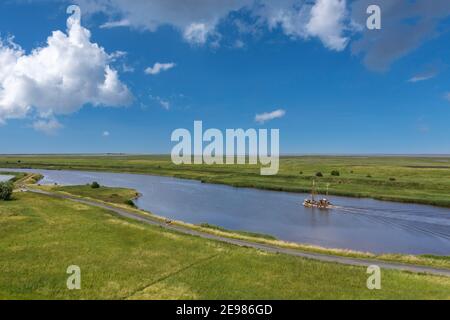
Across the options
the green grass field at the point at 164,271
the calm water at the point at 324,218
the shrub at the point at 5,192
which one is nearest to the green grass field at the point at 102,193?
the calm water at the point at 324,218

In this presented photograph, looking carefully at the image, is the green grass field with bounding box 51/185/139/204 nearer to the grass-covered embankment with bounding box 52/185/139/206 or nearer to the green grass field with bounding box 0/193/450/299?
the grass-covered embankment with bounding box 52/185/139/206

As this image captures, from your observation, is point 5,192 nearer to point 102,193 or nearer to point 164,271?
point 102,193

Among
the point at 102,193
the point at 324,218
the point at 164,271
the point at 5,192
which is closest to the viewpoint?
the point at 164,271

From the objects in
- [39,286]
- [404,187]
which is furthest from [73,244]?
[404,187]

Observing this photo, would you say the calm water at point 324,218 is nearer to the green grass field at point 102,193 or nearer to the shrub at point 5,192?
the green grass field at point 102,193

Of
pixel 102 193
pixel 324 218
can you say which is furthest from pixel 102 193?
pixel 324 218
